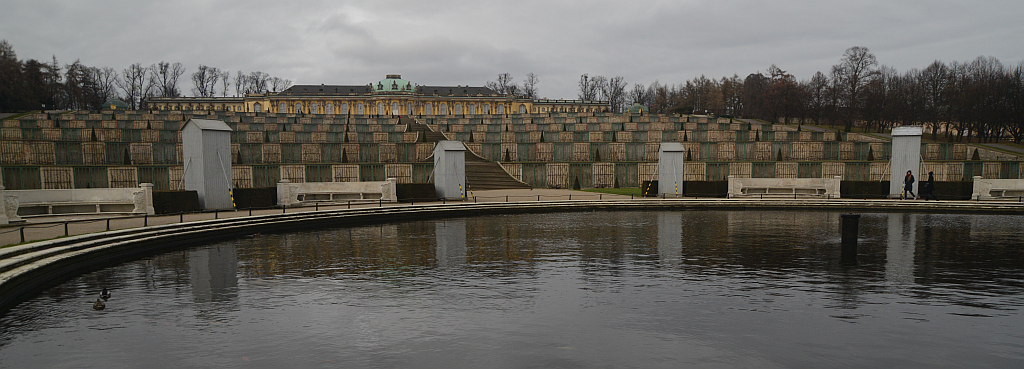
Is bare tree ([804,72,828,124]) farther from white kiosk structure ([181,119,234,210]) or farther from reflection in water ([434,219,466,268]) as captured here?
white kiosk structure ([181,119,234,210])

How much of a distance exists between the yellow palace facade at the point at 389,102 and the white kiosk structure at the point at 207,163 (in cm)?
12842

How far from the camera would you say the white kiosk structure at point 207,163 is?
2656 centimetres

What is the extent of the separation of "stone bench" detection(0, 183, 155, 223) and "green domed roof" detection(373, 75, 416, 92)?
139 meters

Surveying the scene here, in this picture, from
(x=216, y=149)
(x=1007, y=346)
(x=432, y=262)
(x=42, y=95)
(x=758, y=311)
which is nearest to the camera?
(x=1007, y=346)

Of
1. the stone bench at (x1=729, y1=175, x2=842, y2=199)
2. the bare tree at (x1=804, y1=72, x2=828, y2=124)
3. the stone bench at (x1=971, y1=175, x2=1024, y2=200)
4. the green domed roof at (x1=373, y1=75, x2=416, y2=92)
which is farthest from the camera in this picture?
the green domed roof at (x1=373, y1=75, x2=416, y2=92)

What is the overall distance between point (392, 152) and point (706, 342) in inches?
1738

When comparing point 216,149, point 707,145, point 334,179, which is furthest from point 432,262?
point 707,145

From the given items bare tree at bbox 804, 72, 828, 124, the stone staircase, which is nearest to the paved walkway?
the stone staircase

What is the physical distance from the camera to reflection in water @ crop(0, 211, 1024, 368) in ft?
27.1

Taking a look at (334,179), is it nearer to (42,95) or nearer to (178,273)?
(178,273)

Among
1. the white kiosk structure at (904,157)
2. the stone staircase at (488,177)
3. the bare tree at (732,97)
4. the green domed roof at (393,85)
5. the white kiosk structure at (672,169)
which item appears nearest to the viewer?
the white kiosk structure at (904,157)

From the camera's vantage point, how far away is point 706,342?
872cm

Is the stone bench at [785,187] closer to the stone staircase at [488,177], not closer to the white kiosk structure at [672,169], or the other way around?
the white kiosk structure at [672,169]

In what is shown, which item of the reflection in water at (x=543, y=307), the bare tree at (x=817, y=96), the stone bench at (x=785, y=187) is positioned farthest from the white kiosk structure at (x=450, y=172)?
the bare tree at (x=817, y=96)
